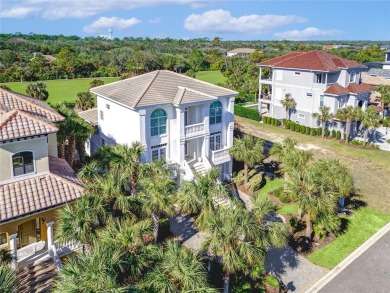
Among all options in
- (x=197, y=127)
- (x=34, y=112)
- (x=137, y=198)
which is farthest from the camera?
(x=197, y=127)

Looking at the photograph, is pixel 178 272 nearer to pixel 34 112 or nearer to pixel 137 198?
pixel 137 198

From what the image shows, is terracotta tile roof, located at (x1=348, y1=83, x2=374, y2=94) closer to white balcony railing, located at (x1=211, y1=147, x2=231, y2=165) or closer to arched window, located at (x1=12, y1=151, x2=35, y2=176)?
white balcony railing, located at (x1=211, y1=147, x2=231, y2=165)

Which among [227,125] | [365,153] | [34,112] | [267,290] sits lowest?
[267,290]

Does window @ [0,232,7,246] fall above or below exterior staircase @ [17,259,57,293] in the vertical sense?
above

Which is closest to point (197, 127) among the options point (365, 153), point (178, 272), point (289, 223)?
point (289, 223)

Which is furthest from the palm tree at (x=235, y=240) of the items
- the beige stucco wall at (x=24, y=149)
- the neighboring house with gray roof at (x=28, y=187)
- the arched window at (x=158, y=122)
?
the arched window at (x=158, y=122)

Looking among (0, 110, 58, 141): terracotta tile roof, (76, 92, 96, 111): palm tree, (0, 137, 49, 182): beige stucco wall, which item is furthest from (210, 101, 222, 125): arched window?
(76, 92, 96, 111): palm tree
